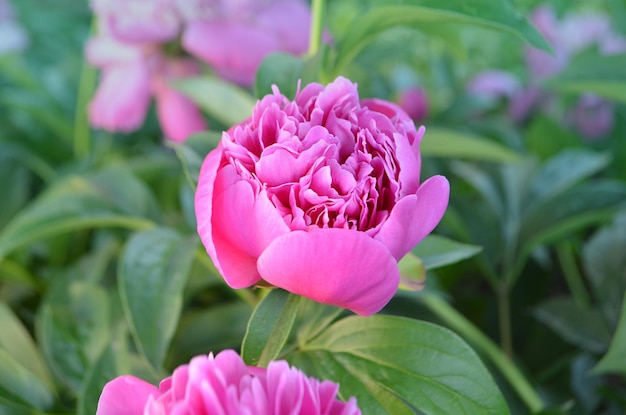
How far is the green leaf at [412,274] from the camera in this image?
9.2 inches

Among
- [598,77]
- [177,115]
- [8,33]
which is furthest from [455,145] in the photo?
[8,33]

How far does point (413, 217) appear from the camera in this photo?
197 millimetres

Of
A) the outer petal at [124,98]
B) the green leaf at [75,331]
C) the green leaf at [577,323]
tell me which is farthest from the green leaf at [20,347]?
the green leaf at [577,323]

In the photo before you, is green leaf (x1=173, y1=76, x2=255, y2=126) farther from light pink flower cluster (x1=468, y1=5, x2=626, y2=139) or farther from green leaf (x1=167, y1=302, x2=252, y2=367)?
light pink flower cluster (x1=468, y1=5, x2=626, y2=139)

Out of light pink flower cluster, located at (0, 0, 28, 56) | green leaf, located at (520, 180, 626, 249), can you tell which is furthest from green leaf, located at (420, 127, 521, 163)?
light pink flower cluster, located at (0, 0, 28, 56)

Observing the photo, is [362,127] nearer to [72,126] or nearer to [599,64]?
[599,64]

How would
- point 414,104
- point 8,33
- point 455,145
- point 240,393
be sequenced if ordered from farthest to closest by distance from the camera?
1. point 8,33
2. point 414,104
3. point 455,145
4. point 240,393

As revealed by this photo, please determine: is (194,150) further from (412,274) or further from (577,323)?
(577,323)

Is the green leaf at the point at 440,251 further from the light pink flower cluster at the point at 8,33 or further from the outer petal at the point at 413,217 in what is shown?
the light pink flower cluster at the point at 8,33

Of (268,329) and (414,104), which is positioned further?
(414,104)

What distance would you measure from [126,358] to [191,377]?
14 cm

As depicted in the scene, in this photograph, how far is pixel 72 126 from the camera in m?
0.58

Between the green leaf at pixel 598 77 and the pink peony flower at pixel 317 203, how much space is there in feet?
0.63

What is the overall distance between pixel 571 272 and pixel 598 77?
0.51 feet
